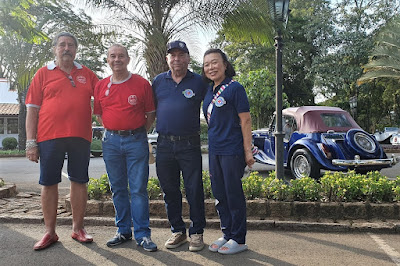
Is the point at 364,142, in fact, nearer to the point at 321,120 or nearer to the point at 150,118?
the point at 321,120

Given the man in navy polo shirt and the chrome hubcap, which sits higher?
the man in navy polo shirt

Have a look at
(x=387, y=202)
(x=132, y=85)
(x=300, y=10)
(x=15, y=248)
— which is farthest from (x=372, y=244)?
(x=300, y=10)

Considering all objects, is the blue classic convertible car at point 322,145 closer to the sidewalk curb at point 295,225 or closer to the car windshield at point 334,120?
the car windshield at point 334,120

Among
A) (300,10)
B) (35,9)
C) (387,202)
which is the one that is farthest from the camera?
(300,10)

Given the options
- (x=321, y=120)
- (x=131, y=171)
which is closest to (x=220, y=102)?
(x=131, y=171)

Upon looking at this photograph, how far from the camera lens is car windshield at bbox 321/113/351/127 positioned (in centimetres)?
856

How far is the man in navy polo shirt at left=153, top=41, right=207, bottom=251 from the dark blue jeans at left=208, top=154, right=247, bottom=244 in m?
0.19

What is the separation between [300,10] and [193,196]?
26.0 m

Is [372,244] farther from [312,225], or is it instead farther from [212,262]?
[212,262]

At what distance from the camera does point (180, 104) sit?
3.66 meters

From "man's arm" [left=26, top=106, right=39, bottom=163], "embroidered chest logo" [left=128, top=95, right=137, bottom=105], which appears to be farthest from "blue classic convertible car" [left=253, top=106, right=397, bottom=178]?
"man's arm" [left=26, top=106, right=39, bottom=163]

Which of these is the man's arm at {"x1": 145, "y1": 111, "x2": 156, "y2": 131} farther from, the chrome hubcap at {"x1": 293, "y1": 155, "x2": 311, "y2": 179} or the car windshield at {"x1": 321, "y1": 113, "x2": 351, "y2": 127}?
the car windshield at {"x1": 321, "y1": 113, "x2": 351, "y2": 127}

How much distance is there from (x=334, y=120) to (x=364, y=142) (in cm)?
108

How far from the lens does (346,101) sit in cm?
2850
